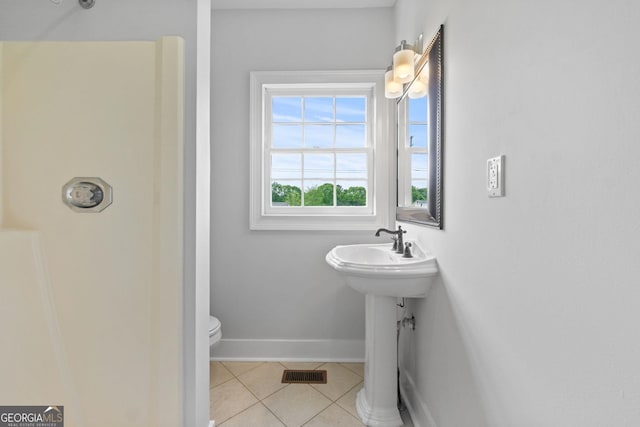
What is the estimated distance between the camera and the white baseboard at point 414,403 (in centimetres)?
132

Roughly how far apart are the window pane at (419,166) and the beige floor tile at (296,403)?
4.54ft

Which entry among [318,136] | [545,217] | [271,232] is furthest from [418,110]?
[271,232]

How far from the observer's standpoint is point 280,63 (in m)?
2.06

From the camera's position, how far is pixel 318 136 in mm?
2199

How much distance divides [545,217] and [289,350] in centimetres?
190

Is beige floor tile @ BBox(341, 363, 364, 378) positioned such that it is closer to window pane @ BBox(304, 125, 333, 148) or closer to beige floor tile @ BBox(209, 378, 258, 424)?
beige floor tile @ BBox(209, 378, 258, 424)

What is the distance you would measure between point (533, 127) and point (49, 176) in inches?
66.2

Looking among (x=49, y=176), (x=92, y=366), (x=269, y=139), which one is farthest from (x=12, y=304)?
(x=269, y=139)

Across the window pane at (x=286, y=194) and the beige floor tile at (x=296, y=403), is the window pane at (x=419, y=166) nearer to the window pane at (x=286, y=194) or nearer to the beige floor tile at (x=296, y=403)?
the window pane at (x=286, y=194)

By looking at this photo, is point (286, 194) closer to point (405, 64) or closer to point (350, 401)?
point (405, 64)

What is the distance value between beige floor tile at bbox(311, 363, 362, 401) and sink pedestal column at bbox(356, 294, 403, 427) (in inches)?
10.6

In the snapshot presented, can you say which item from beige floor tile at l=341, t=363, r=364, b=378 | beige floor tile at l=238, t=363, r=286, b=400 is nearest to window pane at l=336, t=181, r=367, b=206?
beige floor tile at l=341, t=363, r=364, b=378

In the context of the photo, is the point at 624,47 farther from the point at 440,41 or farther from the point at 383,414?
the point at 383,414

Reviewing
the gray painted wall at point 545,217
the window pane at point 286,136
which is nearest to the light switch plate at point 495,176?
the gray painted wall at point 545,217
